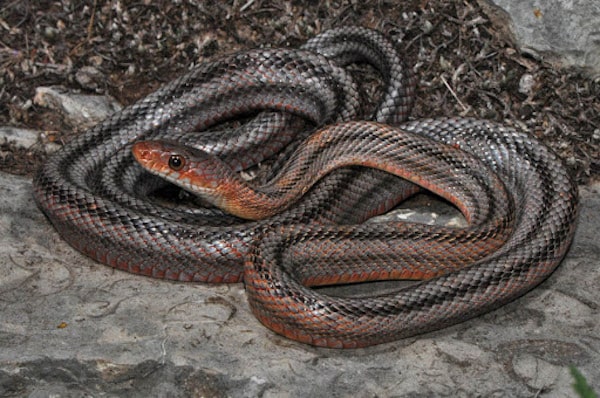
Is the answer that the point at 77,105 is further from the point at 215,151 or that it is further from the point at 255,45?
the point at 255,45

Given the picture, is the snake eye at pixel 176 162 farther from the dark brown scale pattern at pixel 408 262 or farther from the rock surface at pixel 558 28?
the rock surface at pixel 558 28

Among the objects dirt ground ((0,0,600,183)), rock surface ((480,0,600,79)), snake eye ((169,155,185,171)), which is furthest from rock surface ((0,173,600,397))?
rock surface ((480,0,600,79))

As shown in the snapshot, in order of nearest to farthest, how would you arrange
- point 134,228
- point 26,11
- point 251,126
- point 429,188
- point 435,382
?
1. point 435,382
2. point 134,228
3. point 429,188
4. point 251,126
5. point 26,11

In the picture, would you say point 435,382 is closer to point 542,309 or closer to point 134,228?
point 542,309

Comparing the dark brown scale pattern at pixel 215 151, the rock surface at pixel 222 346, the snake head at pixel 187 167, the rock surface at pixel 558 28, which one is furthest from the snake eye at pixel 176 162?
the rock surface at pixel 558 28

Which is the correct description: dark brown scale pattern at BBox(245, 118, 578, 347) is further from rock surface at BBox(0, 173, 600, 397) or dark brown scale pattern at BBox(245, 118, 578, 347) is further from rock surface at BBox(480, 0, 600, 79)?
rock surface at BBox(480, 0, 600, 79)

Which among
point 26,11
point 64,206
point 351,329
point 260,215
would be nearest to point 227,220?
point 260,215
